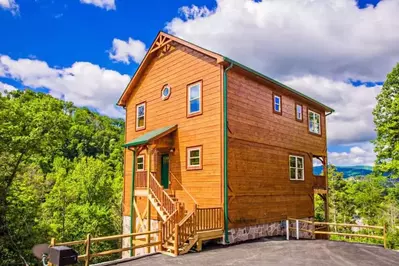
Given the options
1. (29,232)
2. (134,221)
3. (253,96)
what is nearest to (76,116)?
(29,232)

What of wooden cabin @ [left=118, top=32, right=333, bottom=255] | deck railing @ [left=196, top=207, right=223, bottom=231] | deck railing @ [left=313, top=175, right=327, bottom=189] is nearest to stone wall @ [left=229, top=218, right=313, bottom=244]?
wooden cabin @ [left=118, top=32, right=333, bottom=255]

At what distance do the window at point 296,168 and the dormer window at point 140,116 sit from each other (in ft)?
28.0

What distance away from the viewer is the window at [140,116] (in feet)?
55.7

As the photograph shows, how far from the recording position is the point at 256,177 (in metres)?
13.8

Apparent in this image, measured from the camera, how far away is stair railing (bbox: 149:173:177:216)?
39.1 feet

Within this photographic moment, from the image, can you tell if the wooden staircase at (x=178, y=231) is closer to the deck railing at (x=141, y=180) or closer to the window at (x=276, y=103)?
the deck railing at (x=141, y=180)

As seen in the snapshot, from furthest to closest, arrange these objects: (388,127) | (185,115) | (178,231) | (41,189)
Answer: (41,189) → (388,127) → (185,115) → (178,231)

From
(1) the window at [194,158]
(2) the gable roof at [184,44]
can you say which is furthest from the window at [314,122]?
(1) the window at [194,158]

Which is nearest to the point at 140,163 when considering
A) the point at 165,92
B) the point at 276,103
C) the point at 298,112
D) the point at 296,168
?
the point at 165,92

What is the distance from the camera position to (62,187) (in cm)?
3002

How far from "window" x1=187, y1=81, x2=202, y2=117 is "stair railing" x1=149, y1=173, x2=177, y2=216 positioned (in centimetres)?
354

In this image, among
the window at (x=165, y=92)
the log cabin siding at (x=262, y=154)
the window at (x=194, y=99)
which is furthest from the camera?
the window at (x=165, y=92)

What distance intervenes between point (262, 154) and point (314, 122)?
6.93 metres

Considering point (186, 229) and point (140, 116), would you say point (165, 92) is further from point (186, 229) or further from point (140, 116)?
point (186, 229)
